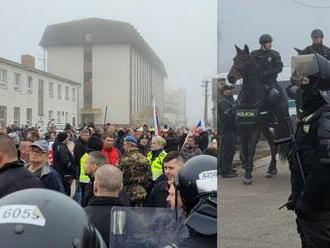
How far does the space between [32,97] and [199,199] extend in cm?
4039

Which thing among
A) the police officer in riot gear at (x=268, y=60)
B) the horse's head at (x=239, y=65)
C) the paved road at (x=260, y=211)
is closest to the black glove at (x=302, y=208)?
the paved road at (x=260, y=211)

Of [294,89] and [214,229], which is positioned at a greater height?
[294,89]

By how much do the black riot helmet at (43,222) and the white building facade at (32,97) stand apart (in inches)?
1232

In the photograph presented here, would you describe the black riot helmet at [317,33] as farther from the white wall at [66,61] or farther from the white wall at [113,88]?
the white wall at [66,61]

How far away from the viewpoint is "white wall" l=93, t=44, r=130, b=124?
6450 cm

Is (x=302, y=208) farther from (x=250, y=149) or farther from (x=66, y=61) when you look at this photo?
(x=66, y=61)

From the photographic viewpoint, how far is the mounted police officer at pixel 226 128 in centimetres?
301

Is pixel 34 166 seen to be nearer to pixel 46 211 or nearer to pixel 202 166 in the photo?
pixel 202 166

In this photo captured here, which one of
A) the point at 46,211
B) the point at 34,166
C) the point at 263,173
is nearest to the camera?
the point at 46,211

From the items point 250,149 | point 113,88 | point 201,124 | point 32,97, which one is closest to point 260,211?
point 250,149

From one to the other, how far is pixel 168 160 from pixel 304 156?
1772 millimetres

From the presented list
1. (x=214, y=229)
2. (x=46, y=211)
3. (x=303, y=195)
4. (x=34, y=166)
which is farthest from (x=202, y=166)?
(x=34, y=166)

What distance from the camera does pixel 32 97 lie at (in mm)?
41719

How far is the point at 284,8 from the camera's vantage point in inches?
121
